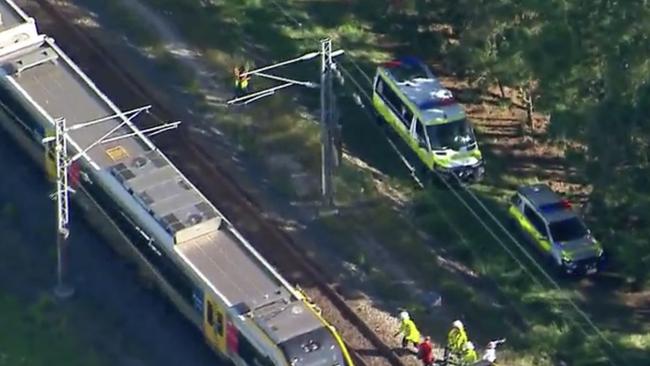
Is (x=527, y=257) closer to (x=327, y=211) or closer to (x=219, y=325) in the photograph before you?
(x=327, y=211)

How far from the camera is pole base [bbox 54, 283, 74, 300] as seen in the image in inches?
1857

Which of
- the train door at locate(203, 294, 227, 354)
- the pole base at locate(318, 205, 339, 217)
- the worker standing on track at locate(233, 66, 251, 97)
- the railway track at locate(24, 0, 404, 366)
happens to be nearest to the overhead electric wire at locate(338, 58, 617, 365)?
the pole base at locate(318, 205, 339, 217)

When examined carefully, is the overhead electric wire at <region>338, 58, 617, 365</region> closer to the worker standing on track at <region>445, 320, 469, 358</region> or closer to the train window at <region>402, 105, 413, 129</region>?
the train window at <region>402, 105, 413, 129</region>

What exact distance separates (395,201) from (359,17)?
930 centimetres

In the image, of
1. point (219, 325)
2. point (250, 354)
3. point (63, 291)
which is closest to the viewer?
point (250, 354)

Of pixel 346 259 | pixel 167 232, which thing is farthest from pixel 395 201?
pixel 167 232

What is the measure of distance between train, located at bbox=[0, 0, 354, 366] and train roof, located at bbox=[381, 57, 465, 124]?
6.85m

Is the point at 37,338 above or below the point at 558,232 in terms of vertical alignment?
above

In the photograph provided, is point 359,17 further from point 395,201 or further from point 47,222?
point 47,222

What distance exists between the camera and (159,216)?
148 feet

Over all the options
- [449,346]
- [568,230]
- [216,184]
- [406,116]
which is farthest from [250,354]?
[406,116]

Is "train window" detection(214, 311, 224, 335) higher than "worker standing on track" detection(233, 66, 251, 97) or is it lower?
lower

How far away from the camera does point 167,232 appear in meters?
44.9

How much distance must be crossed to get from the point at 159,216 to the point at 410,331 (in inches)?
271
